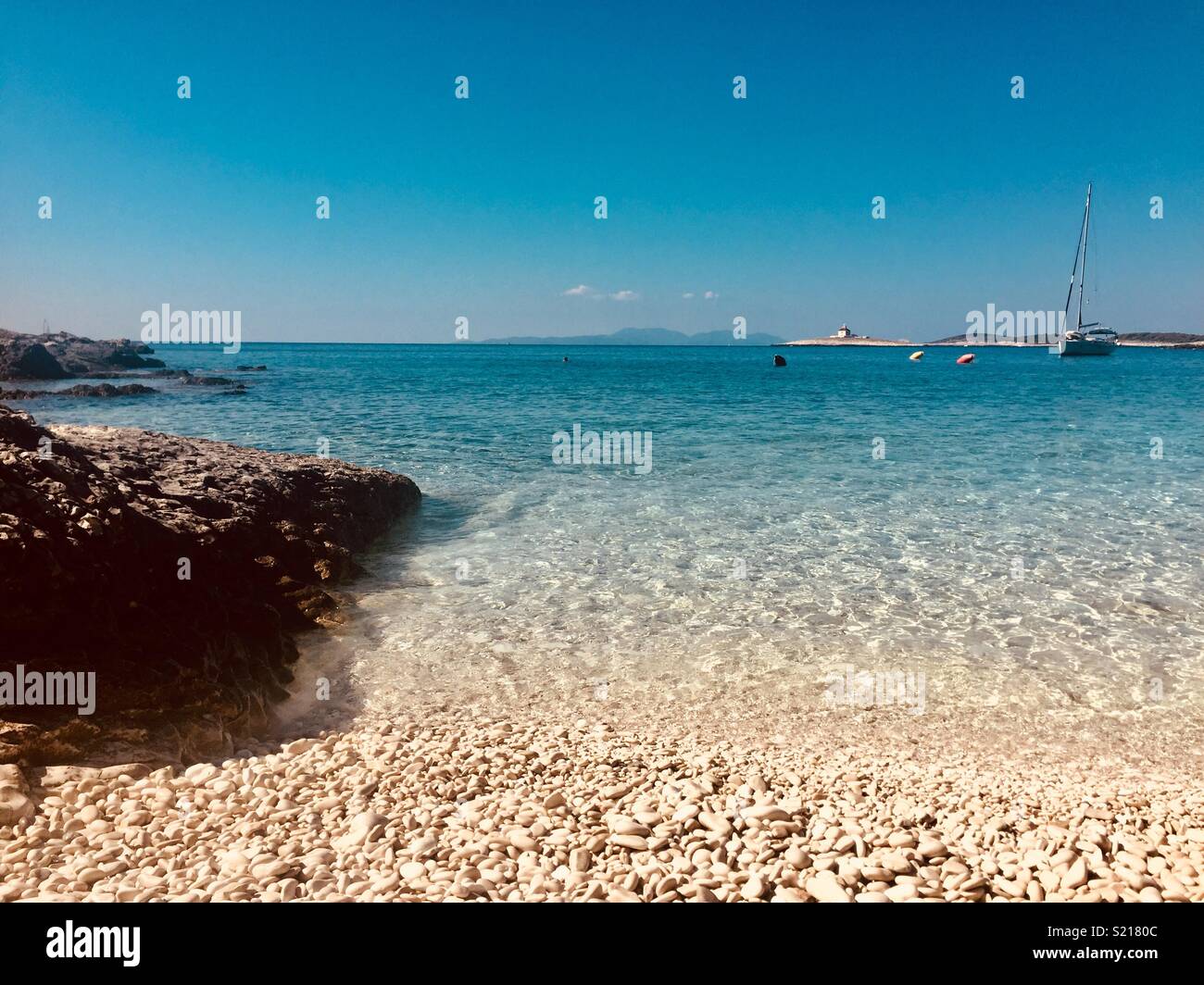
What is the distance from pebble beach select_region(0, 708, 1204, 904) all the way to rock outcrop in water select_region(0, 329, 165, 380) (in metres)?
59.6

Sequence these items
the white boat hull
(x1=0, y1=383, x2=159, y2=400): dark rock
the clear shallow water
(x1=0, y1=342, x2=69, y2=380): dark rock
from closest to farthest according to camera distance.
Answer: the clear shallow water → (x1=0, y1=383, x2=159, y2=400): dark rock → (x1=0, y1=342, x2=69, y2=380): dark rock → the white boat hull

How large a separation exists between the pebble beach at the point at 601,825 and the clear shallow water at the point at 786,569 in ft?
4.70

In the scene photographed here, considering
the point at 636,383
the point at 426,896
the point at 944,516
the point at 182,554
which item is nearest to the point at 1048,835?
the point at 426,896

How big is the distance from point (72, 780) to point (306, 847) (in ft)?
6.52

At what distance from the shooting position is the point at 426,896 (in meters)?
Answer: 4.04

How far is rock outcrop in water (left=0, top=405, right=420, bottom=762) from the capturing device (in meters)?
5.73

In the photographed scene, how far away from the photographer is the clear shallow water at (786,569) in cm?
792

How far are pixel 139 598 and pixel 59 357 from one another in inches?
2726
